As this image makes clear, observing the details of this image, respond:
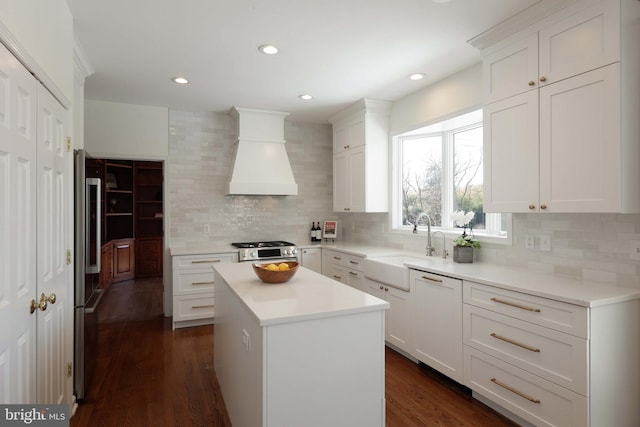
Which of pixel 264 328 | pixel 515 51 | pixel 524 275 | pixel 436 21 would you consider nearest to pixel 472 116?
pixel 515 51

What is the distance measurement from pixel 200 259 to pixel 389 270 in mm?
2182

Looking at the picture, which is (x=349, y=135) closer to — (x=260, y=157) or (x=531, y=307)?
(x=260, y=157)

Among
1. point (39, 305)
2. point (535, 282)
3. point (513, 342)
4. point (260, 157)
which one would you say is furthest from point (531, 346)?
point (260, 157)

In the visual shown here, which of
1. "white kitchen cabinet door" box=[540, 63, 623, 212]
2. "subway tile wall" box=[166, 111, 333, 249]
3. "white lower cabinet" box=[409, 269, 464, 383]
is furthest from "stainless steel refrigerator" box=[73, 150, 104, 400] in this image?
"white kitchen cabinet door" box=[540, 63, 623, 212]

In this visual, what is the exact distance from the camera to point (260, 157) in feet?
15.5

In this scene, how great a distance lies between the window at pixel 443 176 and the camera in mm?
3445

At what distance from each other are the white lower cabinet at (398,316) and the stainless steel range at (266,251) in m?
1.36

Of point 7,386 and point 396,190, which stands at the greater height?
point 396,190

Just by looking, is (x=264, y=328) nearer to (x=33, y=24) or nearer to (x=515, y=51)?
(x=33, y=24)

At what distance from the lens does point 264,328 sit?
1.57m

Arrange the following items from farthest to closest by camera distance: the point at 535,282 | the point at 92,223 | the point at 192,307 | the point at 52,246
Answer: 1. the point at 192,307
2. the point at 92,223
3. the point at 535,282
4. the point at 52,246

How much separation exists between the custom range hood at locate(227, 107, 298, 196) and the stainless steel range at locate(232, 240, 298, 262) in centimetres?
66

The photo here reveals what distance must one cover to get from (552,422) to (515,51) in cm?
229

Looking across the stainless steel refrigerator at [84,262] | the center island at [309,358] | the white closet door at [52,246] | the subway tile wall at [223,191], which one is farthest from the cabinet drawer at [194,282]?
the center island at [309,358]
